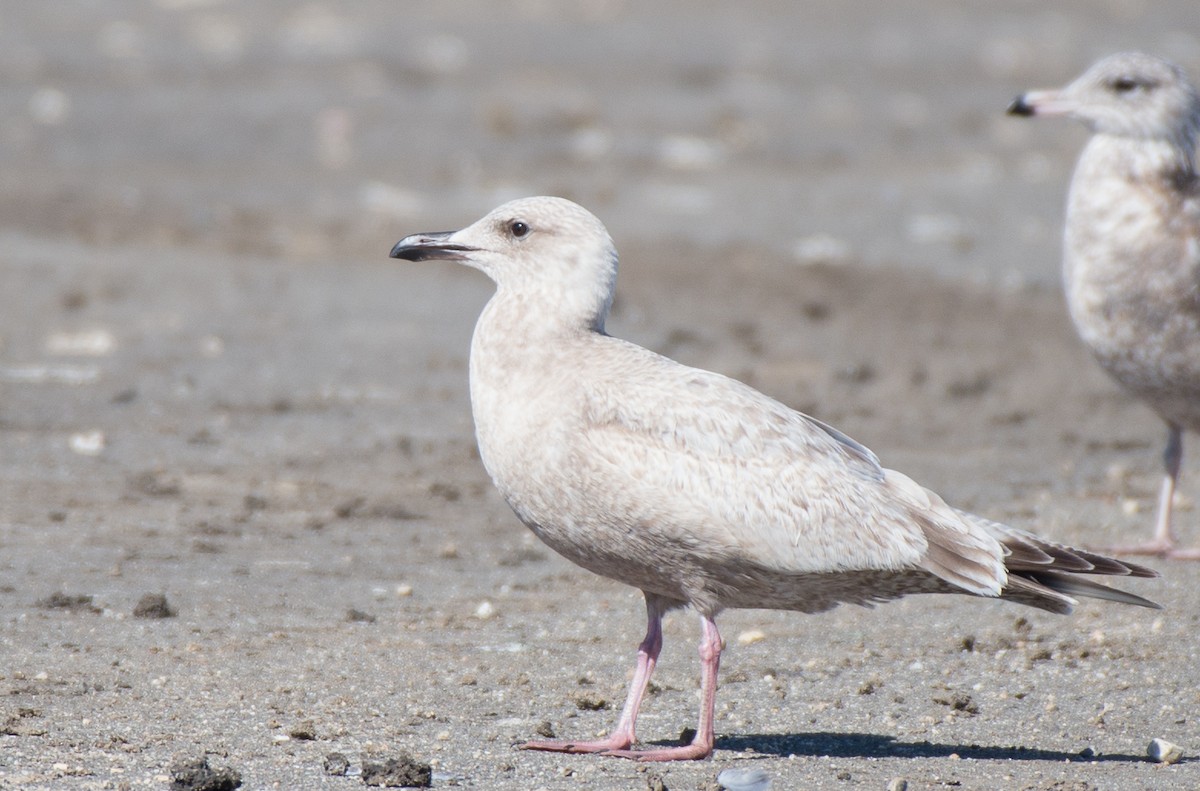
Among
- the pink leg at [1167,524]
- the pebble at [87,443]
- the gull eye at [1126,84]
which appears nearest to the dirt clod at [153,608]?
the pebble at [87,443]

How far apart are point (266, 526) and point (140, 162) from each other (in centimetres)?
745

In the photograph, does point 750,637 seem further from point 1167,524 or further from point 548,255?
point 1167,524

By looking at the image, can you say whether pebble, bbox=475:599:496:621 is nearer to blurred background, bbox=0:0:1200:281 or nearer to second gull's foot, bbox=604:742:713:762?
second gull's foot, bbox=604:742:713:762

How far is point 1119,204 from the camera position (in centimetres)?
779

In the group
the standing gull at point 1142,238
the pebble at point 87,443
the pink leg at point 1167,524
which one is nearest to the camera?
the pink leg at point 1167,524

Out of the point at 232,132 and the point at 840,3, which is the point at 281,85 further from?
the point at 840,3

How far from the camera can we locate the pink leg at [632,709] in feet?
16.2

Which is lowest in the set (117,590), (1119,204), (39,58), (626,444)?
(117,590)

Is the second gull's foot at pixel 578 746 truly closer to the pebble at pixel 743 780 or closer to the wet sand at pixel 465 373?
the wet sand at pixel 465 373

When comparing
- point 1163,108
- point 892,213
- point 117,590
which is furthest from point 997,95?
point 117,590

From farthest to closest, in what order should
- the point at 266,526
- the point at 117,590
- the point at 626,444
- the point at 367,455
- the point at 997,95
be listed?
the point at 997,95, the point at 367,455, the point at 266,526, the point at 117,590, the point at 626,444

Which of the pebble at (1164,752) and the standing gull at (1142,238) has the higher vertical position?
the standing gull at (1142,238)

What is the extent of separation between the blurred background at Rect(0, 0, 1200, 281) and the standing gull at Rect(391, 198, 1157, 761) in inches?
277

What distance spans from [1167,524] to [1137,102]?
2020 millimetres
